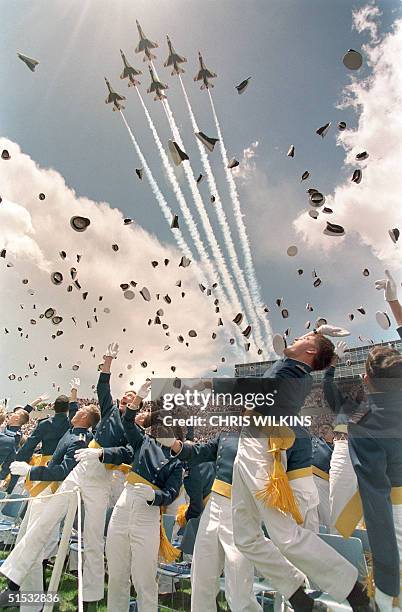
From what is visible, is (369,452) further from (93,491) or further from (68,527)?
(93,491)

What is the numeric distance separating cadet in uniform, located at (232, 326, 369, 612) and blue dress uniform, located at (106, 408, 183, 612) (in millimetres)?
1780

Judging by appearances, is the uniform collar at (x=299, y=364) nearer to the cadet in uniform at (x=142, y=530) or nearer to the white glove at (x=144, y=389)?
the cadet in uniform at (x=142, y=530)

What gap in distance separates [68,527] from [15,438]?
6.09m

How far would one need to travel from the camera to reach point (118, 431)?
656 centimetres

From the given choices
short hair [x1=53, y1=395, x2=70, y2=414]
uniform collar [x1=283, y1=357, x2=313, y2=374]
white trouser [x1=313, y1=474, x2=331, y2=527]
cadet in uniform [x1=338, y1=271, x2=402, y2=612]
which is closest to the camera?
cadet in uniform [x1=338, y1=271, x2=402, y2=612]

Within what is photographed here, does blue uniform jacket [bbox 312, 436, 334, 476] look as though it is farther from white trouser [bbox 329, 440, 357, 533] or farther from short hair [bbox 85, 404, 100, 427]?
short hair [bbox 85, 404, 100, 427]

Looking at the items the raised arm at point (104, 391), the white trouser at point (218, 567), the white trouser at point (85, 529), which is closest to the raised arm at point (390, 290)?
the white trouser at point (218, 567)

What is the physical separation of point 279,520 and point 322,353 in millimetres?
1631

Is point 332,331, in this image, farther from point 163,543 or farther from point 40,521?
point 40,521

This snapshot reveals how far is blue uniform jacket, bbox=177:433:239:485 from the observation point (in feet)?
17.1

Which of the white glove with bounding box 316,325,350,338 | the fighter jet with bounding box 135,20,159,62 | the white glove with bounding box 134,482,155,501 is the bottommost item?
the white glove with bounding box 134,482,155,501

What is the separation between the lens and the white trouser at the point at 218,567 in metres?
4.43

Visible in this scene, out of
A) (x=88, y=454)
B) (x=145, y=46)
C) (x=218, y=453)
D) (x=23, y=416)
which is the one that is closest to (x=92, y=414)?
(x=88, y=454)

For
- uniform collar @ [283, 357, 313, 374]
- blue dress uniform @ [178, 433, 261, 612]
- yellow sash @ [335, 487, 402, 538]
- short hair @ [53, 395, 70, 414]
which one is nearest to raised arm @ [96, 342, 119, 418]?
short hair @ [53, 395, 70, 414]
